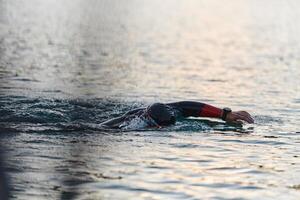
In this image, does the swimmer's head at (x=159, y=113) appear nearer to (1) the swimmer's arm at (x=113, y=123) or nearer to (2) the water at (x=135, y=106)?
(2) the water at (x=135, y=106)

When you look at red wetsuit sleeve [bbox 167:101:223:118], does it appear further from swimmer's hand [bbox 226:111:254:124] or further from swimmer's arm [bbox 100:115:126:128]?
swimmer's arm [bbox 100:115:126:128]

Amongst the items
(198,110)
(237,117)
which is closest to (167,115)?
(198,110)

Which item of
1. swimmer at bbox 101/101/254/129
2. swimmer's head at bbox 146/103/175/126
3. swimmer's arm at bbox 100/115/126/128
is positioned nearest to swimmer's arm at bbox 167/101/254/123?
swimmer at bbox 101/101/254/129

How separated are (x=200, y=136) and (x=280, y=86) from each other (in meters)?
8.93

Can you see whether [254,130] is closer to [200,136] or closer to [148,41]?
[200,136]

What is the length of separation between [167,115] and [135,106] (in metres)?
3.18

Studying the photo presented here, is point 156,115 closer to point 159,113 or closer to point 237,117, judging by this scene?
point 159,113

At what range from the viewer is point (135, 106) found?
14.3m

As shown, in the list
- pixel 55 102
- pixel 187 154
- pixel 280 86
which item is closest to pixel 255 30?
pixel 280 86

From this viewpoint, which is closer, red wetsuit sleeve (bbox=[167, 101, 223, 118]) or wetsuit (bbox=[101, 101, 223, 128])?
wetsuit (bbox=[101, 101, 223, 128])

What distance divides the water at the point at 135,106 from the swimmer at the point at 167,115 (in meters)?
0.20

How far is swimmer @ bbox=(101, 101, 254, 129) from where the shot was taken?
11.2 metres

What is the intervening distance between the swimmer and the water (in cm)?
20

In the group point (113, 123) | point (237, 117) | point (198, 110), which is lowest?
point (113, 123)
